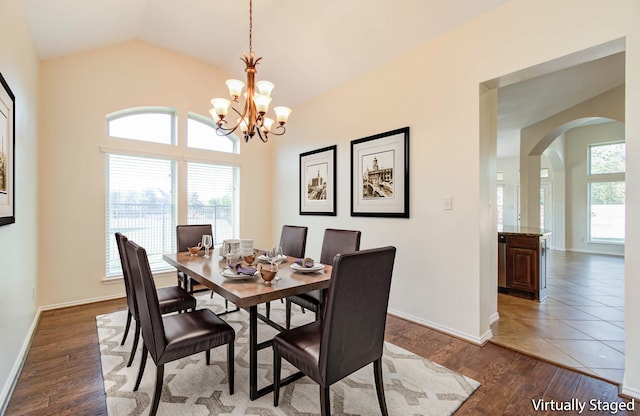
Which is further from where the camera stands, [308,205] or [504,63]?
[308,205]

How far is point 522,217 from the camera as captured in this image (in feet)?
19.4

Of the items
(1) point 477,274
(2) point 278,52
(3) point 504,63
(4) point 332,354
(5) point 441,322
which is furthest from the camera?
(2) point 278,52

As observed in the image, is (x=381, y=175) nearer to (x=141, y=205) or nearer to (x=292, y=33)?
(x=292, y=33)

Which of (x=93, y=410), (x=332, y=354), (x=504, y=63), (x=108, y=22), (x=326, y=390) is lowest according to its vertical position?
(x=93, y=410)

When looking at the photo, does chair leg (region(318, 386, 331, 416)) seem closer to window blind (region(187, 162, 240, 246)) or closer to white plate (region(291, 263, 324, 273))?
white plate (region(291, 263, 324, 273))

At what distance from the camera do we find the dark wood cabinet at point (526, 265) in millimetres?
3621

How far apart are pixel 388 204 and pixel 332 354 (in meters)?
2.18

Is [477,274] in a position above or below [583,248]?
above

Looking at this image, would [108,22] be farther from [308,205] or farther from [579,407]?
[579,407]

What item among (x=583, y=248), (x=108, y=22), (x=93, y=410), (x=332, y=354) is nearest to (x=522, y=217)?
(x=583, y=248)

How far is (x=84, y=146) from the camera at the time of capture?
11.8 ft

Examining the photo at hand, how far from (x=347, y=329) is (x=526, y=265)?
3374mm

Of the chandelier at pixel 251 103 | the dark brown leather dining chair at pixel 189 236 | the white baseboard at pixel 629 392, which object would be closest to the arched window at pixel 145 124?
the dark brown leather dining chair at pixel 189 236

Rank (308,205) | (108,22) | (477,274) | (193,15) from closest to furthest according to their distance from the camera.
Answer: (477,274)
(108,22)
(193,15)
(308,205)
